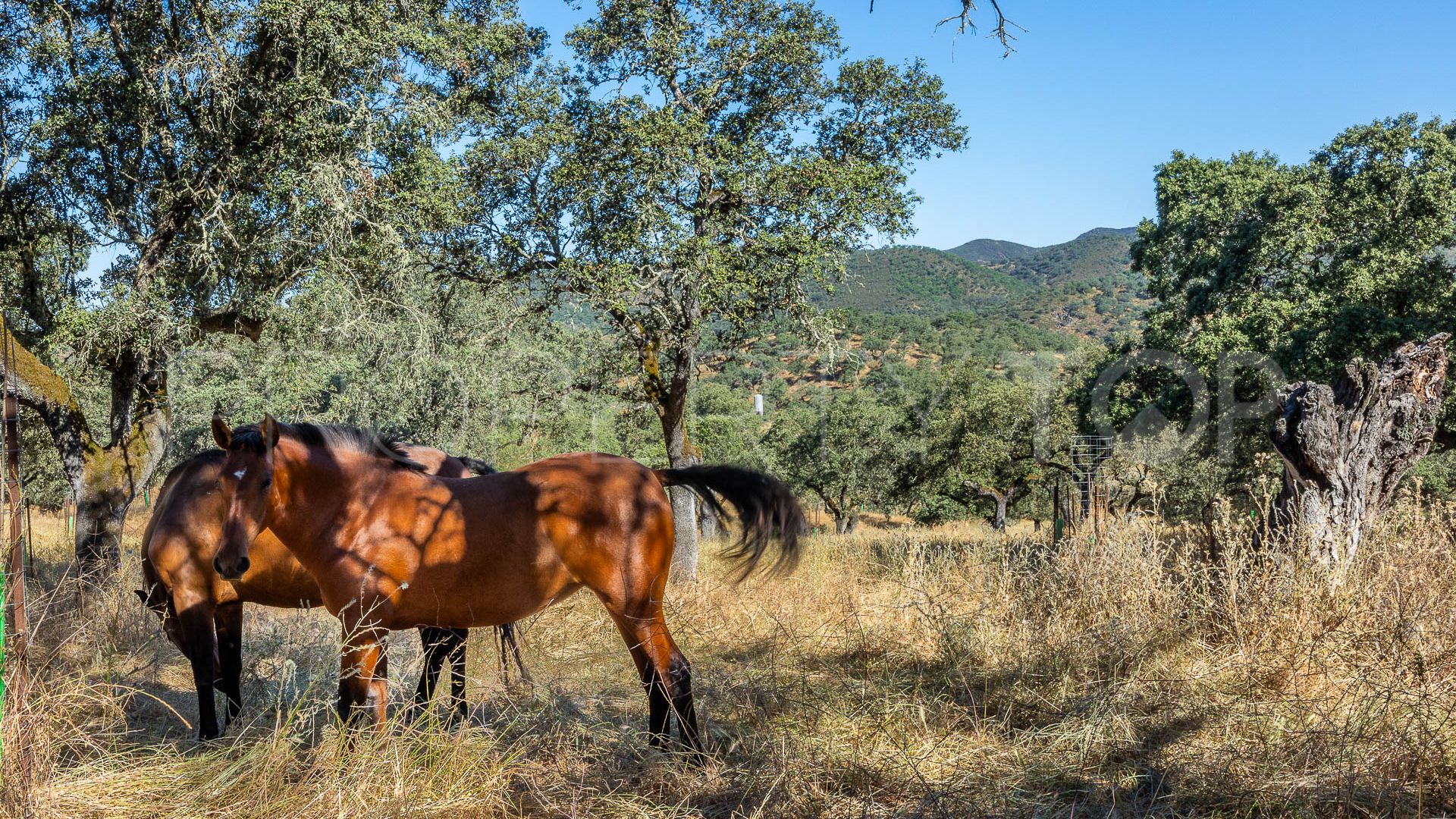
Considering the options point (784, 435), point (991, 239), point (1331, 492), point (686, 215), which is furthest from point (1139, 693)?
point (991, 239)

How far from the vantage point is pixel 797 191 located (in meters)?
10.6

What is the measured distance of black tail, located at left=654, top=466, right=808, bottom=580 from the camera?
464 centimetres

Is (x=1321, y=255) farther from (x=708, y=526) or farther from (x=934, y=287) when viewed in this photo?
(x=934, y=287)

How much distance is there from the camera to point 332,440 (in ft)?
13.8

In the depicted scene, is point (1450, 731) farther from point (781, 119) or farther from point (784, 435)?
point (784, 435)

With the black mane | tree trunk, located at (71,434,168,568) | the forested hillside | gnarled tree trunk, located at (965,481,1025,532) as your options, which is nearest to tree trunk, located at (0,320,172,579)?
tree trunk, located at (71,434,168,568)

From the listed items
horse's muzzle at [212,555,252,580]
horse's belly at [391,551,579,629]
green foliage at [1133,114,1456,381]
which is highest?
green foliage at [1133,114,1456,381]

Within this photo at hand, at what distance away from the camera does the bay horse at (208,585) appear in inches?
191

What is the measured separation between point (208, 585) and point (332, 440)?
1537 mm

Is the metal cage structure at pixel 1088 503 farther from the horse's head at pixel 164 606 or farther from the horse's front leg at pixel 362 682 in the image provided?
the horse's head at pixel 164 606

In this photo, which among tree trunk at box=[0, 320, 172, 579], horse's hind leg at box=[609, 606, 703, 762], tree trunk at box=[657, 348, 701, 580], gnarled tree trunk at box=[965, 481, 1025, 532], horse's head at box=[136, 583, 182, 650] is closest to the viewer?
horse's hind leg at box=[609, 606, 703, 762]

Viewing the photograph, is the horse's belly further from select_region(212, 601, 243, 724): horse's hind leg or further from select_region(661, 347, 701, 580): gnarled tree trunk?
select_region(661, 347, 701, 580): gnarled tree trunk

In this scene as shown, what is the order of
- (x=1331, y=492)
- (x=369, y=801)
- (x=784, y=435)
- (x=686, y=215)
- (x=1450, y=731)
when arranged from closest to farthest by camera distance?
(x=369, y=801), (x=1450, y=731), (x=1331, y=492), (x=686, y=215), (x=784, y=435)

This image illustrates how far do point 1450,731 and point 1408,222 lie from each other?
1498cm
